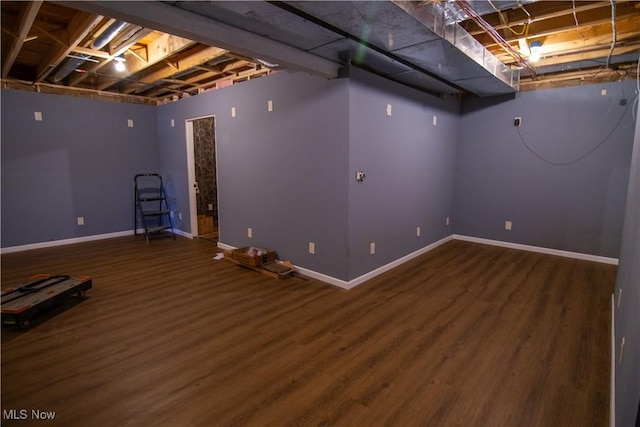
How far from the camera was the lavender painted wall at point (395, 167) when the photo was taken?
3.38 meters

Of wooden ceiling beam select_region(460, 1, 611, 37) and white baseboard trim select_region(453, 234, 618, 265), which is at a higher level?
wooden ceiling beam select_region(460, 1, 611, 37)

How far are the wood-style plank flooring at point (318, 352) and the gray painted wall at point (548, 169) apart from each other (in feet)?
2.94

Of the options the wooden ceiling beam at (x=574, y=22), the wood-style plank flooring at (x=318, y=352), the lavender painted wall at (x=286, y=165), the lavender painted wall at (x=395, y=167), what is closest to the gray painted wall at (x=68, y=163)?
the wood-style plank flooring at (x=318, y=352)

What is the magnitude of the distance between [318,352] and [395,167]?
8.27ft

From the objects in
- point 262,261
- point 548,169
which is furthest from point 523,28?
point 262,261

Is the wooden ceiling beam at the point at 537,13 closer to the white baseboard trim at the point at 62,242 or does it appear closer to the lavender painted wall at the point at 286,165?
the lavender painted wall at the point at 286,165

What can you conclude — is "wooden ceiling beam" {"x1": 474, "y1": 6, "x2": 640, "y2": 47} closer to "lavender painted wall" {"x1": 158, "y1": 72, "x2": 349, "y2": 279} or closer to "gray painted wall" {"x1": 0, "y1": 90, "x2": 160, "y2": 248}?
"lavender painted wall" {"x1": 158, "y1": 72, "x2": 349, "y2": 279}

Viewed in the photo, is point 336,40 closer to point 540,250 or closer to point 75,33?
point 75,33

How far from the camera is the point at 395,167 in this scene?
13.0ft

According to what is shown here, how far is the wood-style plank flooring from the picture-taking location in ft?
5.70

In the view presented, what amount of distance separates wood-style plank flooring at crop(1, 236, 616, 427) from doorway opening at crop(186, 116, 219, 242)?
1.95 meters

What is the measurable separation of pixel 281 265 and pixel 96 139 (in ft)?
13.9

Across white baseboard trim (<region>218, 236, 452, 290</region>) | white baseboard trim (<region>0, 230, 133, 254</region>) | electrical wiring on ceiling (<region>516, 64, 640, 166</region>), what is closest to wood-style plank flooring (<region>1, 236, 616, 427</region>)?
white baseboard trim (<region>218, 236, 452, 290</region>)

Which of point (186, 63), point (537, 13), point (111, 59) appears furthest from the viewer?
point (186, 63)
